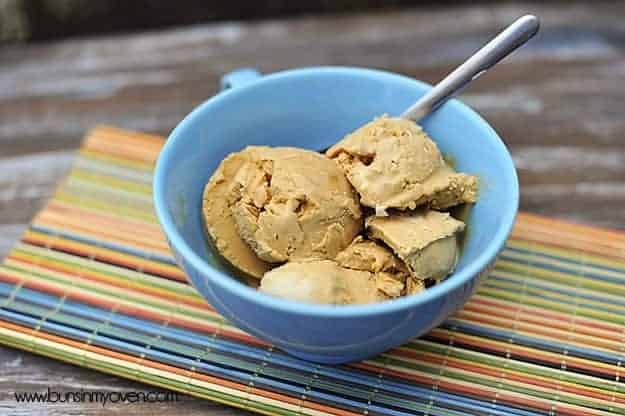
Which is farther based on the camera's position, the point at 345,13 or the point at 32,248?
the point at 345,13

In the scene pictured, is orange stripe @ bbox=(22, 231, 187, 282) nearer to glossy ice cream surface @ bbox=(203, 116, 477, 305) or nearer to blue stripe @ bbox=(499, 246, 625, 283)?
glossy ice cream surface @ bbox=(203, 116, 477, 305)

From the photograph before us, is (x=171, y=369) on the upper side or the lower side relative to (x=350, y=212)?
lower

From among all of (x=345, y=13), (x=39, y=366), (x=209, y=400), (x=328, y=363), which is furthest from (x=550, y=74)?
(x=39, y=366)

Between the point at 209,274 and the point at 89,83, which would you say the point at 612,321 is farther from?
the point at 89,83

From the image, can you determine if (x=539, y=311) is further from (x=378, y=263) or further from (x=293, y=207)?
(x=293, y=207)

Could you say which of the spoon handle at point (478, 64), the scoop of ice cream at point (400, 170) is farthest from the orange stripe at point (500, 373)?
the spoon handle at point (478, 64)

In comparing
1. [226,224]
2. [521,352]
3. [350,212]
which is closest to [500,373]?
[521,352]

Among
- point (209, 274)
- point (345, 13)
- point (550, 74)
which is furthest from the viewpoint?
point (345, 13)
